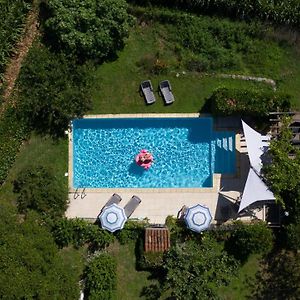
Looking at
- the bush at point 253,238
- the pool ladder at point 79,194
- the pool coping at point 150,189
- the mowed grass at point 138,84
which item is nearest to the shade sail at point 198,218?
the pool coping at point 150,189

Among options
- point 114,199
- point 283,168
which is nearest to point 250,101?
point 283,168

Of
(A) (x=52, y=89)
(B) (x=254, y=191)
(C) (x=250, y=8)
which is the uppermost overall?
(C) (x=250, y=8)

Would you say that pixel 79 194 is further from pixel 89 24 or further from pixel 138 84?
pixel 89 24

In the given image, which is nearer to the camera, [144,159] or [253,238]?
[253,238]

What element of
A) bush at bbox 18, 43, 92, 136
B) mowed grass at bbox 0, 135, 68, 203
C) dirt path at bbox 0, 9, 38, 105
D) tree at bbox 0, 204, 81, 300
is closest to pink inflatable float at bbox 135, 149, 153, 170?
bush at bbox 18, 43, 92, 136

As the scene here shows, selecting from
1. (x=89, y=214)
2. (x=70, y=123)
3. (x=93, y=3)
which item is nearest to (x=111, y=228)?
(x=89, y=214)

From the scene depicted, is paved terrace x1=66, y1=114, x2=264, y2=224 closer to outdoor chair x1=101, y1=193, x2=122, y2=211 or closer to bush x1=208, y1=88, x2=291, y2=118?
outdoor chair x1=101, y1=193, x2=122, y2=211
